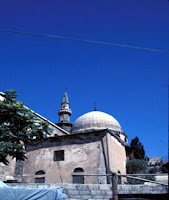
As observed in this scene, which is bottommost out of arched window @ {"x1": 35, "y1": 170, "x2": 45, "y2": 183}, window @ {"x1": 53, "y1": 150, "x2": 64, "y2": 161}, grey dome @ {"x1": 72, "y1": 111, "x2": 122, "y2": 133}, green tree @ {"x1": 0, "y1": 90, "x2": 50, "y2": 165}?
arched window @ {"x1": 35, "y1": 170, "x2": 45, "y2": 183}

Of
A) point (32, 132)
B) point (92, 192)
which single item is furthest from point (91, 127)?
point (92, 192)

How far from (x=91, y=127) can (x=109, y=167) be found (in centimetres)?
1661

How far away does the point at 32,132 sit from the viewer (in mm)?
13117

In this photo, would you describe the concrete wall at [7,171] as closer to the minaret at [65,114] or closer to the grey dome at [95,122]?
the grey dome at [95,122]

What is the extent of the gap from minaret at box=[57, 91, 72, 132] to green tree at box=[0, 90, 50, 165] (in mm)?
28340

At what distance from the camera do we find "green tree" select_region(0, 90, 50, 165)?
12211mm

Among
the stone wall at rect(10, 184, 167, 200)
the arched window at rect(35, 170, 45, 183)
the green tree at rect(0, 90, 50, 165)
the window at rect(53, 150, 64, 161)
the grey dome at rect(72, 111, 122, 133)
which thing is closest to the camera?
the stone wall at rect(10, 184, 167, 200)

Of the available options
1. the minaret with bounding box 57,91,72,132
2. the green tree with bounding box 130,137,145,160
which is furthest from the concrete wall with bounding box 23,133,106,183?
the minaret with bounding box 57,91,72,132

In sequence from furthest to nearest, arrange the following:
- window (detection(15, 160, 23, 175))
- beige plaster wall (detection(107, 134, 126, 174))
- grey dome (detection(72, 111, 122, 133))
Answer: grey dome (detection(72, 111, 122, 133)) < window (detection(15, 160, 23, 175)) < beige plaster wall (detection(107, 134, 126, 174))

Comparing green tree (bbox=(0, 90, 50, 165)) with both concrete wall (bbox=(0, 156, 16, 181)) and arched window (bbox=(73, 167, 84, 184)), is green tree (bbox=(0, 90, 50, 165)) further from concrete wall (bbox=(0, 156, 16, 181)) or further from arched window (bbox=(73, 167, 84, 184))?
concrete wall (bbox=(0, 156, 16, 181))

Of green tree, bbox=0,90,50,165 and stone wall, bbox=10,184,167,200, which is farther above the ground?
green tree, bbox=0,90,50,165

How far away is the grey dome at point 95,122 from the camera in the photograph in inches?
1230

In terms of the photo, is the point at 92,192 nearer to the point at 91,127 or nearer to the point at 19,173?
the point at 19,173

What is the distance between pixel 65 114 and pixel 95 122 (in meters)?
14.3
